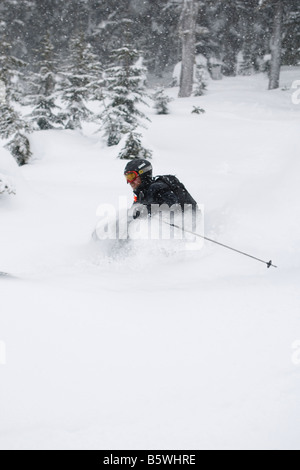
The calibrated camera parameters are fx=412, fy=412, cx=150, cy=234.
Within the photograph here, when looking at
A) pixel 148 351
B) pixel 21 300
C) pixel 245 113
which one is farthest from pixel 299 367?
pixel 245 113

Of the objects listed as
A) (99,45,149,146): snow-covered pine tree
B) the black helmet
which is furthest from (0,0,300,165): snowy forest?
the black helmet

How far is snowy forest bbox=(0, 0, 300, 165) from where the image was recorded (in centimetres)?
1458

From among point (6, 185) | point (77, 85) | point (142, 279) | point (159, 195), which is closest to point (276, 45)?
point (77, 85)

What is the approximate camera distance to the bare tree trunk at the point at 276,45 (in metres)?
23.1

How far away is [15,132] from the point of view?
42.5ft

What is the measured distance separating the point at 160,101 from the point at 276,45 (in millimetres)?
10271

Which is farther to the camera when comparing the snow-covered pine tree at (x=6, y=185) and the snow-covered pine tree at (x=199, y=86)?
the snow-covered pine tree at (x=199, y=86)

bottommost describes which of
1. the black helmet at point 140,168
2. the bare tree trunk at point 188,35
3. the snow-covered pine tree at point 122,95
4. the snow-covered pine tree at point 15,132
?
the black helmet at point 140,168

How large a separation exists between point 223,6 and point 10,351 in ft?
110

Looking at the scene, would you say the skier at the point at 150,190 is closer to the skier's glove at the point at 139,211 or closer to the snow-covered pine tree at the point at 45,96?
the skier's glove at the point at 139,211

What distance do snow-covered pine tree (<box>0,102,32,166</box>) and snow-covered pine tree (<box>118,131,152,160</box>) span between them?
10.1ft

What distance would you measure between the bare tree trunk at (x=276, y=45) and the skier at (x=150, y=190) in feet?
68.1

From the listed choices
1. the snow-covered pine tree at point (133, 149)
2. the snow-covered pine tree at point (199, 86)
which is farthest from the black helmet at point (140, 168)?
the snow-covered pine tree at point (199, 86)
